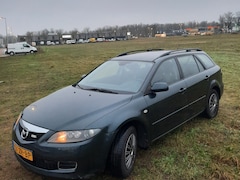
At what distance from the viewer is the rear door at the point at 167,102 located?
165 inches

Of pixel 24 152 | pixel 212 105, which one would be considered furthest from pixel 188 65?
pixel 24 152

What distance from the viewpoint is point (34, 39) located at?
121375mm

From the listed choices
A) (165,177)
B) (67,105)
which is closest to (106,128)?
(67,105)

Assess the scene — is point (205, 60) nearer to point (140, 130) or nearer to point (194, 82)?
point (194, 82)

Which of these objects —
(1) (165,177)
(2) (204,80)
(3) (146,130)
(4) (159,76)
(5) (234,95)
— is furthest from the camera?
(5) (234,95)

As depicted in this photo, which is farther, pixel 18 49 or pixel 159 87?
→ pixel 18 49

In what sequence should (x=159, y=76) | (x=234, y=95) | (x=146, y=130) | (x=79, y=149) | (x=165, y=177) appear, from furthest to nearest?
1. (x=234, y=95)
2. (x=159, y=76)
3. (x=146, y=130)
4. (x=165, y=177)
5. (x=79, y=149)

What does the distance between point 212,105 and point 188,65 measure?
48.5 inches

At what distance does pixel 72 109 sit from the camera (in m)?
3.72

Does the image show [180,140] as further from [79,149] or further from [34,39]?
[34,39]

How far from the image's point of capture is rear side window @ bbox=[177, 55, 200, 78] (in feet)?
17.1

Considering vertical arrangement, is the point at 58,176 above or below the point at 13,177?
above

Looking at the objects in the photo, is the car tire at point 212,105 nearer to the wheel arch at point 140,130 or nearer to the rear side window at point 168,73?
the rear side window at point 168,73

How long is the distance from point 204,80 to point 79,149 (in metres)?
3.25
